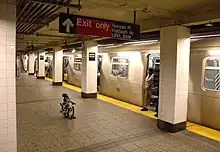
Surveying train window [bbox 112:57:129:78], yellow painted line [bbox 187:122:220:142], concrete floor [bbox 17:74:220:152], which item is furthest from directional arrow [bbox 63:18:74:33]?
train window [bbox 112:57:129:78]

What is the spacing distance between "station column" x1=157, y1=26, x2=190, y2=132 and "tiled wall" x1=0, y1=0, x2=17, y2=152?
11.4 ft

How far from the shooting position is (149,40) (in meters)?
7.08

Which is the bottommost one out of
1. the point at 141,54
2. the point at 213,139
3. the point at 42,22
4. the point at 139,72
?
the point at 213,139

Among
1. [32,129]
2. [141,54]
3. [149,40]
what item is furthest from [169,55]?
[32,129]

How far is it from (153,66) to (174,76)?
235 cm

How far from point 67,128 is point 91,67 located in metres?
4.26

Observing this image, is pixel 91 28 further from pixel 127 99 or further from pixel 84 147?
pixel 127 99

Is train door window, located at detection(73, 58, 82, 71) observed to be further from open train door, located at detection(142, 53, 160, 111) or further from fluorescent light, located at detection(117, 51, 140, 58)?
open train door, located at detection(142, 53, 160, 111)

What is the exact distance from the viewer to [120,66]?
909cm

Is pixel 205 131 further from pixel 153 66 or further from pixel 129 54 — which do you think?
pixel 129 54

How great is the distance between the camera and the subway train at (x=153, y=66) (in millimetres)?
5395

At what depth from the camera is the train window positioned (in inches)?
343

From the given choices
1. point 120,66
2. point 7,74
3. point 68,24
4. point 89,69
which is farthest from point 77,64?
point 7,74

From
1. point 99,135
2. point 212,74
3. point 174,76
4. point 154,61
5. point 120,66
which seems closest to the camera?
point 99,135
